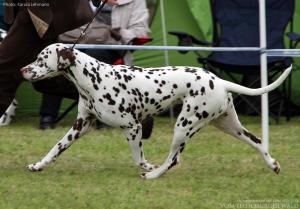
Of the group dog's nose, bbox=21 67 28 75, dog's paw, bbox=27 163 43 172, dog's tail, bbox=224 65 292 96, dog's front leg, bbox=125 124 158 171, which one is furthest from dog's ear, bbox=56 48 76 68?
dog's tail, bbox=224 65 292 96

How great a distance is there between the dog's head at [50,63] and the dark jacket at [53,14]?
0.82ft

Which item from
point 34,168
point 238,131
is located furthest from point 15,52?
point 238,131

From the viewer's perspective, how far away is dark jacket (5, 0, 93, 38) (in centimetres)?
632

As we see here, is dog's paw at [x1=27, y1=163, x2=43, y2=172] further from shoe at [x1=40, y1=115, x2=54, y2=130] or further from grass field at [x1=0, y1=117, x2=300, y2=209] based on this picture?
shoe at [x1=40, y1=115, x2=54, y2=130]

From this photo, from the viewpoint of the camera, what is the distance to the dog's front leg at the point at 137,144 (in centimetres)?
617

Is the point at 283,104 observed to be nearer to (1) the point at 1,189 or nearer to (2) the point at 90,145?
(2) the point at 90,145

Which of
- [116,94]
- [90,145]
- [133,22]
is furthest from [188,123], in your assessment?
[133,22]

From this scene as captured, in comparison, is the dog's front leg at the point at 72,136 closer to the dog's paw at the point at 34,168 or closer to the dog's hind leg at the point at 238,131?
the dog's paw at the point at 34,168

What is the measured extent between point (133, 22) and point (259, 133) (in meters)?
1.69

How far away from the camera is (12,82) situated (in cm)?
646

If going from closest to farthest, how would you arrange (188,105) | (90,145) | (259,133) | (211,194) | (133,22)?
1. (211,194)
2. (188,105)
3. (90,145)
4. (259,133)
5. (133,22)

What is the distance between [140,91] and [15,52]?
95cm

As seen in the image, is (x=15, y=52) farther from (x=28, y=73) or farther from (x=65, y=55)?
(x=65, y=55)

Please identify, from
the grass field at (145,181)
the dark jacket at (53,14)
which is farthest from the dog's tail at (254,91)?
the dark jacket at (53,14)
